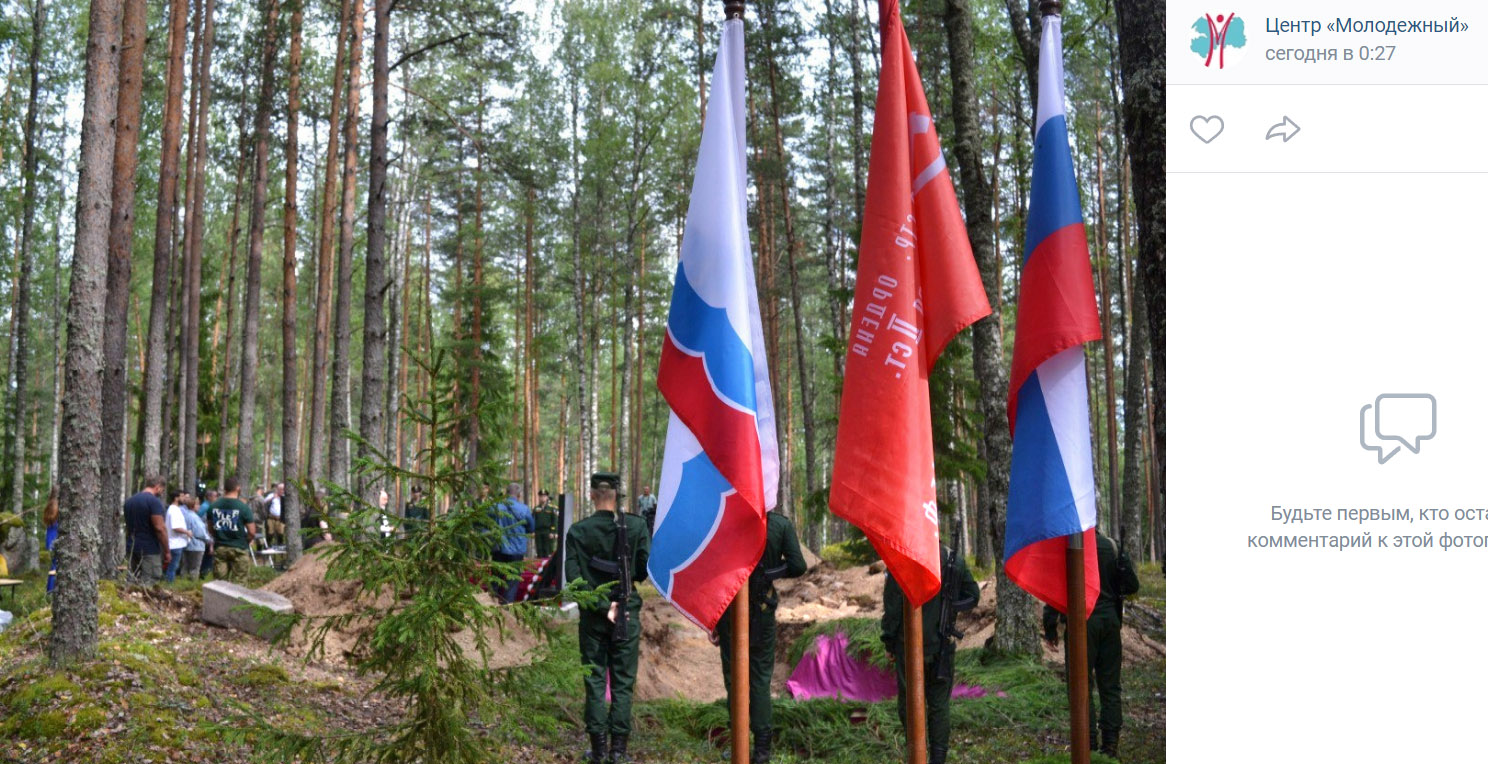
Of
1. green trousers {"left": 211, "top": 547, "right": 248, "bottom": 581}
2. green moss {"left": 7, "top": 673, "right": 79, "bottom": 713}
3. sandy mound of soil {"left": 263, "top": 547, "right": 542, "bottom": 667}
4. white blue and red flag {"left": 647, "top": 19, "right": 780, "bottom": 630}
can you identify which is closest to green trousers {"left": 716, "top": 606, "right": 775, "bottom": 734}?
white blue and red flag {"left": 647, "top": 19, "right": 780, "bottom": 630}

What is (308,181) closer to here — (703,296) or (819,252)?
(819,252)

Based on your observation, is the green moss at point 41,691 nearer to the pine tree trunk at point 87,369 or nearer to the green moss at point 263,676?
the pine tree trunk at point 87,369

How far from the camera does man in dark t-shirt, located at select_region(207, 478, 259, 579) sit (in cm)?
1712

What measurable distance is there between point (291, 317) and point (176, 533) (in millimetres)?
4627

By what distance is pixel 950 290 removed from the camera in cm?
516

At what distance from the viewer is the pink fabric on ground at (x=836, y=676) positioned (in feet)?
36.9

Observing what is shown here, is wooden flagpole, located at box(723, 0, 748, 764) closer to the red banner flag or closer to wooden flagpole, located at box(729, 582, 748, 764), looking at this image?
wooden flagpole, located at box(729, 582, 748, 764)

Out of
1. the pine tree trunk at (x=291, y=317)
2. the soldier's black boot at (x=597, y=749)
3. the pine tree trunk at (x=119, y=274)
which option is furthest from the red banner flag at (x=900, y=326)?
the pine tree trunk at (x=291, y=317)

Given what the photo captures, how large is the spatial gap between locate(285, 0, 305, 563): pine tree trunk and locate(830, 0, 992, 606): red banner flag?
46.1ft

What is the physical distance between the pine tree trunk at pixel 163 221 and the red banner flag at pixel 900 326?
14167mm

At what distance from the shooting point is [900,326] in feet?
16.7
